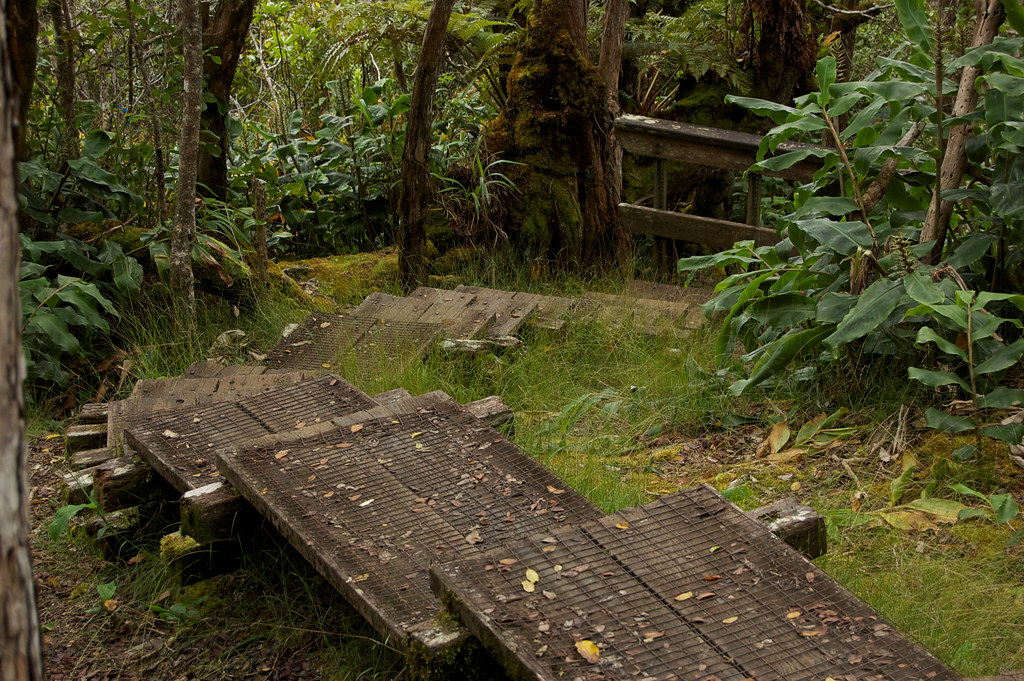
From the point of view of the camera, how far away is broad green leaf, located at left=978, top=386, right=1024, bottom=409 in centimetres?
357

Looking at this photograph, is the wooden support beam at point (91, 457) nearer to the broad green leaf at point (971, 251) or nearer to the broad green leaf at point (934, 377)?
the broad green leaf at point (934, 377)

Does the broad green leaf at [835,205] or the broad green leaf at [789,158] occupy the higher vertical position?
the broad green leaf at [789,158]

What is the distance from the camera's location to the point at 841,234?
13.8 ft

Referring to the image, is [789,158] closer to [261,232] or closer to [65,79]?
[261,232]

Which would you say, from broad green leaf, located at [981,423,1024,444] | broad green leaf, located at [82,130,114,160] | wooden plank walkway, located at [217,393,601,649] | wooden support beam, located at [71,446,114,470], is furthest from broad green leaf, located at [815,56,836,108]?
broad green leaf, located at [82,130,114,160]

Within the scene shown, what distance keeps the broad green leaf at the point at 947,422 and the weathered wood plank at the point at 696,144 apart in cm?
286

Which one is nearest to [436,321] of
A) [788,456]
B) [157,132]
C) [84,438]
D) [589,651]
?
[84,438]

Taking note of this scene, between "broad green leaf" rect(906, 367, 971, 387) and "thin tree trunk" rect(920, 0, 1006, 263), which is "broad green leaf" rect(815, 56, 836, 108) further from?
"broad green leaf" rect(906, 367, 971, 387)

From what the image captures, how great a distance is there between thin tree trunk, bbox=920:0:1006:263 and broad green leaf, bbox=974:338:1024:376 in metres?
0.72

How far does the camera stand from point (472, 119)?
9.01 metres

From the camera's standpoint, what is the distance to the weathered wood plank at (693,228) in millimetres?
6410

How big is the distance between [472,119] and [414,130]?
259 centimetres

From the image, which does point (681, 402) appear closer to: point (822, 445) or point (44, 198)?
point (822, 445)

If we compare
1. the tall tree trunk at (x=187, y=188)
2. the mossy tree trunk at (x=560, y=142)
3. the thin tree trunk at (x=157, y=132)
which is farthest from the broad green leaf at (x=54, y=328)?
the mossy tree trunk at (x=560, y=142)
